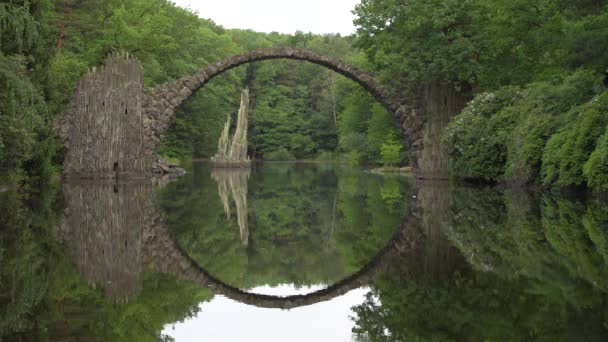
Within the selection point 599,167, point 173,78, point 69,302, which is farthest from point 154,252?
point 173,78

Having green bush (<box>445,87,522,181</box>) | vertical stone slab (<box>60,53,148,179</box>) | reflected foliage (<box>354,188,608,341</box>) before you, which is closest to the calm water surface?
reflected foliage (<box>354,188,608,341</box>)

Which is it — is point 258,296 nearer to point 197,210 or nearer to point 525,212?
point 525,212

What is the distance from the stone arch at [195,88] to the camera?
25000mm

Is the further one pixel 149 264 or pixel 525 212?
pixel 525 212

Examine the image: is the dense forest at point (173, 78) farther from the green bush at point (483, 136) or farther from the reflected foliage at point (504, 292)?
the green bush at point (483, 136)

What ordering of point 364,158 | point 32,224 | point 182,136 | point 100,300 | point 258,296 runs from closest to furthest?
point 100,300, point 258,296, point 32,224, point 182,136, point 364,158

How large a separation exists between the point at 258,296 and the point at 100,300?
114 centimetres

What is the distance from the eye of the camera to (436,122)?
81.9 ft

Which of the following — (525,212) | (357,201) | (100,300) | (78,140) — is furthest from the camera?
(78,140)

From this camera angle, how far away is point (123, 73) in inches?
952

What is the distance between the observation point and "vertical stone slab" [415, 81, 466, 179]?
24.9 m

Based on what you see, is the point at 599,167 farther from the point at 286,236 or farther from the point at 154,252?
the point at 154,252

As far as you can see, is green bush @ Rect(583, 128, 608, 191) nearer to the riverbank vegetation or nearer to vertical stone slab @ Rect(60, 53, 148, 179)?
the riverbank vegetation

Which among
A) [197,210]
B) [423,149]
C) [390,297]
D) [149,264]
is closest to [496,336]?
[390,297]
